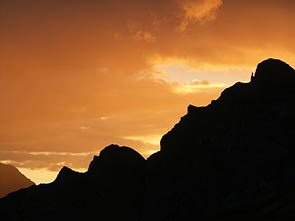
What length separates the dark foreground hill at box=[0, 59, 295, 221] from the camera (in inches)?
5881

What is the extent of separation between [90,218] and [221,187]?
43764mm

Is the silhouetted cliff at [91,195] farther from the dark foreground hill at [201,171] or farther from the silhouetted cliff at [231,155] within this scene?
the silhouetted cliff at [231,155]

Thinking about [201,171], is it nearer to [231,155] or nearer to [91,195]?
[231,155]

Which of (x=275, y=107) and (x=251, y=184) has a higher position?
(x=275, y=107)

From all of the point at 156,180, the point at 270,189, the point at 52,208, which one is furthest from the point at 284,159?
the point at 52,208

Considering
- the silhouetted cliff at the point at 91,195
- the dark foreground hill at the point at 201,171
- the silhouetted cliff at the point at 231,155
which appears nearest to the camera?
the silhouetted cliff at the point at 231,155

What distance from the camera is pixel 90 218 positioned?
163 meters

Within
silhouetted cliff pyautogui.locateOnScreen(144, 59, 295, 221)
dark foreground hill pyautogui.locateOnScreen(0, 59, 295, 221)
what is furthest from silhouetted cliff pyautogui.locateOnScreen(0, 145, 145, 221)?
silhouetted cliff pyautogui.locateOnScreen(144, 59, 295, 221)

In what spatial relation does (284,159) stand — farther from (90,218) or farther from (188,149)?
(90,218)

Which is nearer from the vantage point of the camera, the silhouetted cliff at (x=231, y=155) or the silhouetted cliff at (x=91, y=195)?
the silhouetted cliff at (x=231, y=155)

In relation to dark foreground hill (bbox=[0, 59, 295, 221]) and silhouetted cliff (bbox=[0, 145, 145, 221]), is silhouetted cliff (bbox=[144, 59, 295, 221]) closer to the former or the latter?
dark foreground hill (bbox=[0, 59, 295, 221])

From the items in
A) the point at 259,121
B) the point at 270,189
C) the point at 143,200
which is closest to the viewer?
the point at 270,189

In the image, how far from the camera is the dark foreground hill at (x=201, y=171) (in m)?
149

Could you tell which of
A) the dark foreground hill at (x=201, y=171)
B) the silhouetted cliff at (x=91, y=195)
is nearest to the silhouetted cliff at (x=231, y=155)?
the dark foreground hill at (x=201, y=171)
